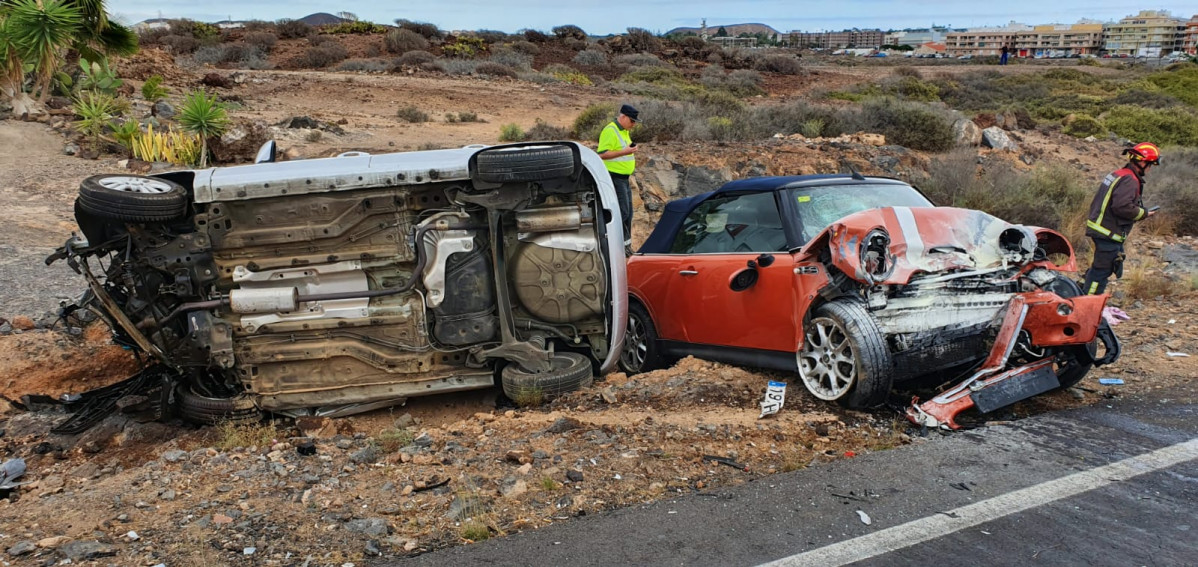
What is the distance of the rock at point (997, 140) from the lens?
1914cm

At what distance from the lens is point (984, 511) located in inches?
161

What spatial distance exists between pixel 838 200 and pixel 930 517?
2976mm

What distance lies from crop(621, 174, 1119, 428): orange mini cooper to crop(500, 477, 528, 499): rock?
2055 mm

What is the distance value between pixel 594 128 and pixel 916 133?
22.2 ft

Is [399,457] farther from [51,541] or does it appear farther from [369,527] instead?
[51,541]

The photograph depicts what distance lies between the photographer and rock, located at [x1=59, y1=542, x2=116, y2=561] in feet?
12.8

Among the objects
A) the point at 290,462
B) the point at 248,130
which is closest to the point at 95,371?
the point at 290,462

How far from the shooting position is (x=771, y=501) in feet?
14.1

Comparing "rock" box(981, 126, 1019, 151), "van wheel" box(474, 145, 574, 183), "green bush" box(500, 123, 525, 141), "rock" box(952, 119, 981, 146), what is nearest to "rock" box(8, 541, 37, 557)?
"van wheel" box(474, 145, 574, 183)

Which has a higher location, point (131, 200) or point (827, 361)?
point (131, 200)

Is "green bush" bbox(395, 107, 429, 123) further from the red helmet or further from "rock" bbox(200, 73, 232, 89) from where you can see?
the red helmet

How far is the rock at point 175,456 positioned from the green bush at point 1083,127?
1037 inches

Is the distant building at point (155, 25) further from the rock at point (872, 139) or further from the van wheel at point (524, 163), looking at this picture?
the van wheel at point (524, 163)

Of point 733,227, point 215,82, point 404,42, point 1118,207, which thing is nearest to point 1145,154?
point 1118,207
